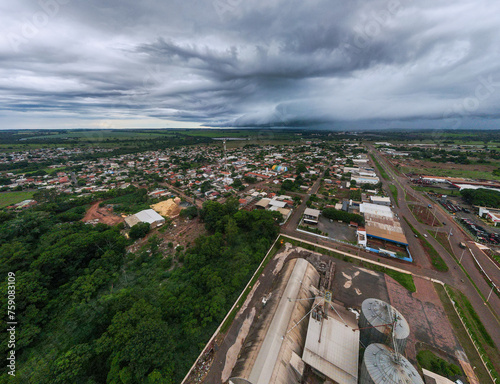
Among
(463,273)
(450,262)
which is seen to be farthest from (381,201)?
(463,273)

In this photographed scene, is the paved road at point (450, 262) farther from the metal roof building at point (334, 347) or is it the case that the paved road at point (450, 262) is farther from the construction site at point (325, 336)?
the metal roof building at point (334, 347)

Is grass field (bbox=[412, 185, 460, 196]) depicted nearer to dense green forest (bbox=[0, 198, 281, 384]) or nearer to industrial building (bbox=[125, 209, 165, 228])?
dense green forest (bbox=[0, 198, 281, 384])

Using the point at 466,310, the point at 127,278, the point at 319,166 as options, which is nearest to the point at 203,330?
the point at 127,278

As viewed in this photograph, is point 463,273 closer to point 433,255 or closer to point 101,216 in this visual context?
point 433,255

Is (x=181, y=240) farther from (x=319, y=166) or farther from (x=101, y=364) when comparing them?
(x=319, y=166)

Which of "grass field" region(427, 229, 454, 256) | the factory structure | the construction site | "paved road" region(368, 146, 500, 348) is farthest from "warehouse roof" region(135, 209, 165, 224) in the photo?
"grass field" region(427, 229, 454, 256)

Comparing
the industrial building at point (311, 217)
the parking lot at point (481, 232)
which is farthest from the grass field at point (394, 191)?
the industrial building at point (311, 217)

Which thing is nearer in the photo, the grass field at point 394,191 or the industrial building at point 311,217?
the industrial building at point 311,217
